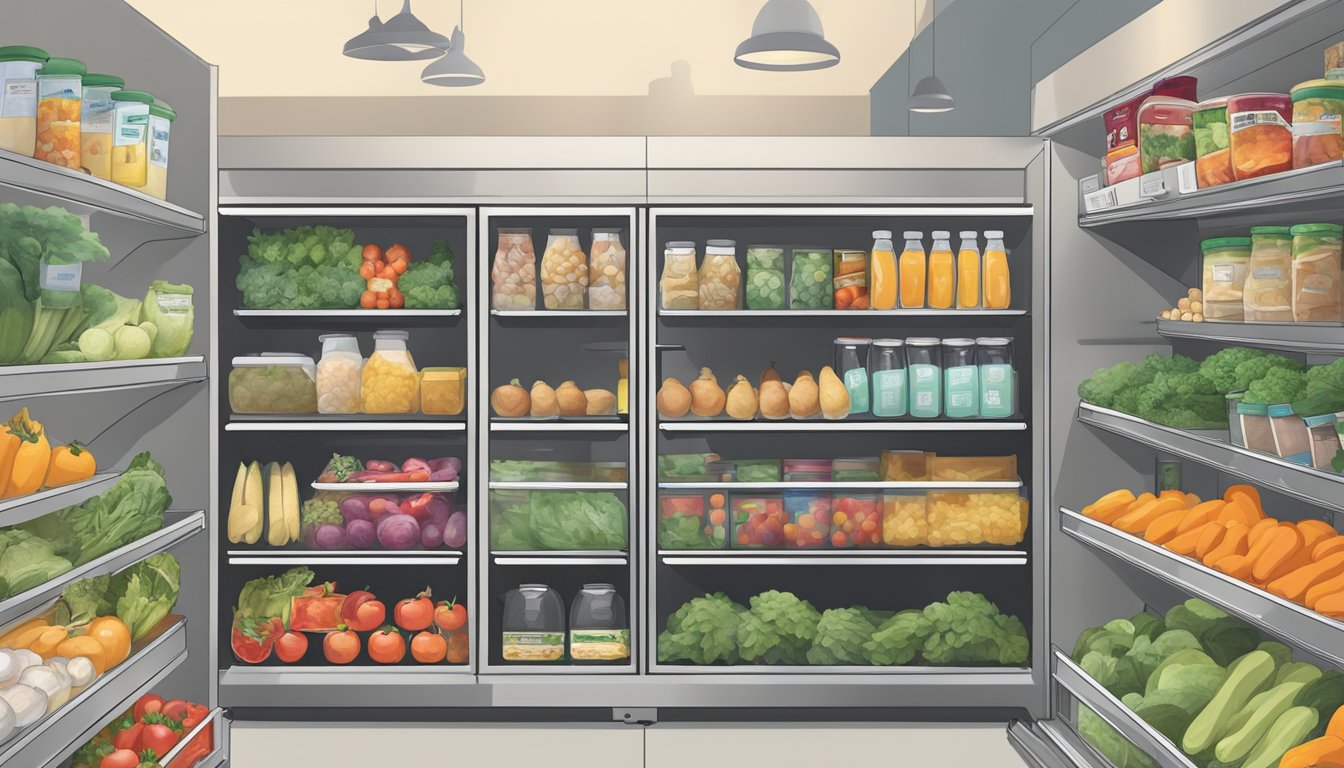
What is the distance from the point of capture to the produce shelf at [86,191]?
1.97 metres

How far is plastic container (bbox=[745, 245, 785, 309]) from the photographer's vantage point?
3893 mm

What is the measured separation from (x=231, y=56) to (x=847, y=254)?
4.58 metres

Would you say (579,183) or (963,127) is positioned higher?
(963,127)

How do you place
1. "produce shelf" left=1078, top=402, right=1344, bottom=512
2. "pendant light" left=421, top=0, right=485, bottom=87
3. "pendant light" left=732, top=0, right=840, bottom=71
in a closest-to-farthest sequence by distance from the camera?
"produce shelf" left=1078, top=402, right=1344, bottom=512 → "pendant light" left=732, top=0, right=840, bottom=71 → "pendant light" left=421, top=0, right=485, bottom=87

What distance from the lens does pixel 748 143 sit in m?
3.77

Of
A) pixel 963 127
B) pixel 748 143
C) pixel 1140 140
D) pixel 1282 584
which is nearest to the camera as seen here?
pixel 1282 584

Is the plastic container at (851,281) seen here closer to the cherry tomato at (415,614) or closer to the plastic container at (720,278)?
the plastic container at (720,278)

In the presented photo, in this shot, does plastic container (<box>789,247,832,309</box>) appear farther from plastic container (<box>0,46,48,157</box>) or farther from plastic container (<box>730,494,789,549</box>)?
plastic container (<box>0,46,48,157</box>)

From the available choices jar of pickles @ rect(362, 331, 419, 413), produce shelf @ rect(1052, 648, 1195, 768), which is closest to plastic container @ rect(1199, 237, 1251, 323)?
produce shelf @ rect(1052, 648, 1195, 768)

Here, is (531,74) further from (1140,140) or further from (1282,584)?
(1282,584)

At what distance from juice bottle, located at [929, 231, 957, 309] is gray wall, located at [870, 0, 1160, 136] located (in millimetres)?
807

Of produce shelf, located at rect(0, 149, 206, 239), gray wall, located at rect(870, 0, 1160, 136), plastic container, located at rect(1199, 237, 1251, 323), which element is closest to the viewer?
produce shelf, located at rect(0, 149, 206, 239)

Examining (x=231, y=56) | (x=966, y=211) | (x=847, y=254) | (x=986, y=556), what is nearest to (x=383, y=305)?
(x=847, y=254)

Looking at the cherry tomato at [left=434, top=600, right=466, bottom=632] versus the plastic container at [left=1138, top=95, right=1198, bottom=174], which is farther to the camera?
the cherry tomato at [left=434, top=600, right=466, bottom=632]
